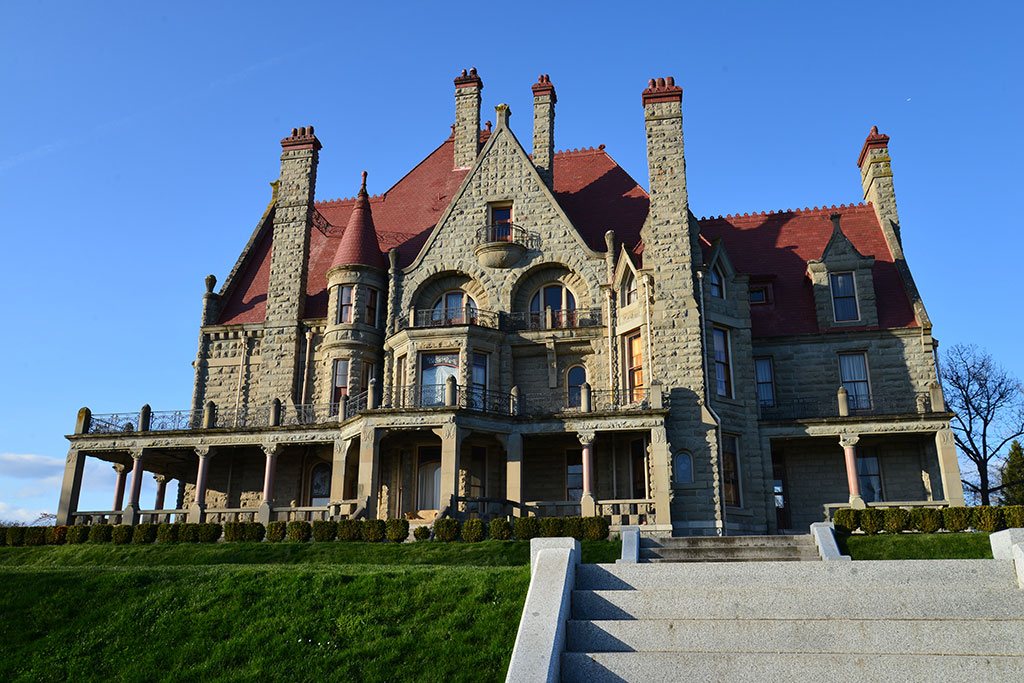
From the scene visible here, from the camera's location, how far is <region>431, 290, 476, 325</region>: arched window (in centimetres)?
3508

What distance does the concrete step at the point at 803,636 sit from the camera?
11.3 metres

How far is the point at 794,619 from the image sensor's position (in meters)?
12.0

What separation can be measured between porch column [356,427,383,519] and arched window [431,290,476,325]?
615 centimetres

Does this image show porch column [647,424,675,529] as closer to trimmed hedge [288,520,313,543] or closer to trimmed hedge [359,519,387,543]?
trimmed hedge [359,519,387,543]

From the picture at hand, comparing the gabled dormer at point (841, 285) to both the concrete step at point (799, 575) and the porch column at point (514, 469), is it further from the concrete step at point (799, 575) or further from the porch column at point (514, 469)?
the concrete step at point (799, 575)

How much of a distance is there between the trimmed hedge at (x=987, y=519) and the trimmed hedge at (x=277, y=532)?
Result: 18535 mm

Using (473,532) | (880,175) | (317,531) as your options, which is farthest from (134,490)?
(880,175)

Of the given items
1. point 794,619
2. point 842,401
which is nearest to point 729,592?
point 794,619

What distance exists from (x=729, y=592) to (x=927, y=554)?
11.5 m

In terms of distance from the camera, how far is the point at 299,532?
26812 millimetres

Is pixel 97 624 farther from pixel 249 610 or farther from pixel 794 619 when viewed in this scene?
pixel 794 619

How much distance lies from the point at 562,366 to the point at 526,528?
10.3m

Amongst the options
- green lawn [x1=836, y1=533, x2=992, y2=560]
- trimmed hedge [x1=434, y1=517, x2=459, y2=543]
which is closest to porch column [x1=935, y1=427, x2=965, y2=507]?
green lawn [x1=836, y1=533, x2=992, y2=560]

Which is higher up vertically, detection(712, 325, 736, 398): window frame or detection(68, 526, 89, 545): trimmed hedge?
detection(712, 325, 736, 398): window frame
